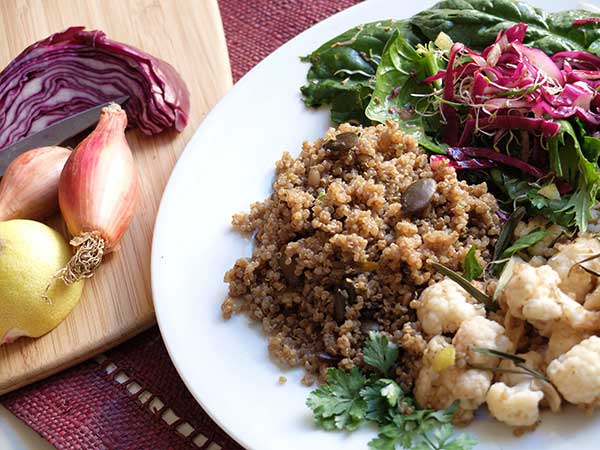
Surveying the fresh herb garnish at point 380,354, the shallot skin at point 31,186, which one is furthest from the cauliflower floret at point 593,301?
the shallot skin at point 31,186

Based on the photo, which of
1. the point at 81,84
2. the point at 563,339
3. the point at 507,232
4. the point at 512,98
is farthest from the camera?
the point at 81,84

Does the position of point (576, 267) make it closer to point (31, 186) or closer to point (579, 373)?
point (579, 373)

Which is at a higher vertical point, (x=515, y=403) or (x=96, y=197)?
(x=96, y=197)

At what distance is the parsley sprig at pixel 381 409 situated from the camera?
235 centimetres

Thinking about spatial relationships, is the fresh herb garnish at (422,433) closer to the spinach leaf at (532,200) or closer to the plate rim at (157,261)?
the plate rim at (157,261)

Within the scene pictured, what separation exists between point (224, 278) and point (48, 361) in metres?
0.80

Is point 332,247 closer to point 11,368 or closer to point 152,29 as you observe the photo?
point 11,368

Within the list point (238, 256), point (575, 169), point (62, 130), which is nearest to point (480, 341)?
point (575, 169)

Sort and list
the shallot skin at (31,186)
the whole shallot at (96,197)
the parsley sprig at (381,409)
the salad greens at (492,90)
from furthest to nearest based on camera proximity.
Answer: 1. the shallot skin at (31,186)
2. the whole shallot at (96,197)
3. the salad greens at (492,90)
4. the parsley sprig at (381,409)

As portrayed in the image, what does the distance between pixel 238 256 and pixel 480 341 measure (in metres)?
1.07

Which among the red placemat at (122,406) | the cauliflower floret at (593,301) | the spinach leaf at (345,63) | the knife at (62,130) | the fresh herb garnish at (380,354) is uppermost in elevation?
the spinach leaf at (345,63)

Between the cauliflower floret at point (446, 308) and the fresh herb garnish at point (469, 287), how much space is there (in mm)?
14

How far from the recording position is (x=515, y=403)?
7.42 ft

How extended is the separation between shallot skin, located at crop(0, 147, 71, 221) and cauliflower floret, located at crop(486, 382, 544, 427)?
6.79 feet
